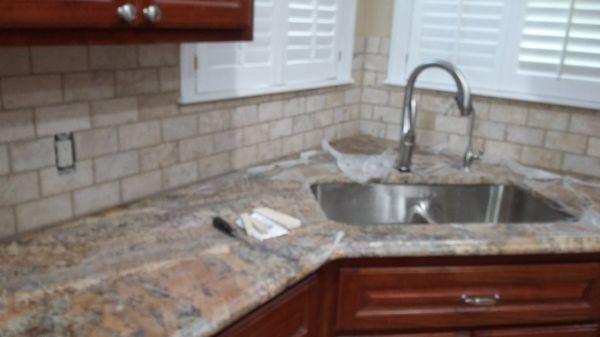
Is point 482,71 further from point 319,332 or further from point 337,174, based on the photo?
point 319,332

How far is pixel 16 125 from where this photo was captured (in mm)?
1344

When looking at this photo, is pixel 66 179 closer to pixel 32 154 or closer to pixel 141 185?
pixel 32 154

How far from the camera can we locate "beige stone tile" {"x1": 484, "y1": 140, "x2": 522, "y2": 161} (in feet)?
7.49

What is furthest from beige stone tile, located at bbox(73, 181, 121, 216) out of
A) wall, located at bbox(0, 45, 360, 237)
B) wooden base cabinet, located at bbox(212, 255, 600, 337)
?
wooden base cabinet, located at bbox(212, 255, 600, 337)

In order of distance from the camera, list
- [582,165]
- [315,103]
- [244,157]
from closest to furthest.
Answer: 1. [244,157]
2. [582,165]
3. [315,103]

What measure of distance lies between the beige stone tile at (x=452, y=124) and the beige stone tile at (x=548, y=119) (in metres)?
0.27

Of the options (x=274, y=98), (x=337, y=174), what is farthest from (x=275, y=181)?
(x=274, y=98)

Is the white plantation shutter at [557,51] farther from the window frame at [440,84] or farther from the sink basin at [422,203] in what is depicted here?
the sink basin at [422,203]

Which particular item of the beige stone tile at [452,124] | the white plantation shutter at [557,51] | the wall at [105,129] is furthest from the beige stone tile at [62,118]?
the white plantation shutter at [557,51]

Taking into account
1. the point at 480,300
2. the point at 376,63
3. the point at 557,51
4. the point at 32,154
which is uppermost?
the point at 557,51

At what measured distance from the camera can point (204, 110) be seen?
185 cm

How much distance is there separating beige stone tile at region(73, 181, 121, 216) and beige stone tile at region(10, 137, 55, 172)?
0.45 ft

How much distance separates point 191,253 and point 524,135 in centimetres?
157

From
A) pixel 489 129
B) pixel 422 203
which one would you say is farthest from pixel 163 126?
pixel 489 129
